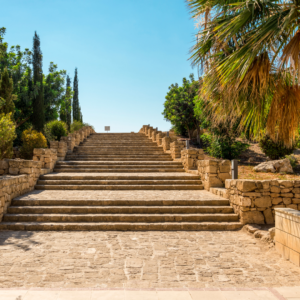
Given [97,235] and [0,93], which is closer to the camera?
[97,235]

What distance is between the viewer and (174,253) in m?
4.61

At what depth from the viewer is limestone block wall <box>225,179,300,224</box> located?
6156 mm

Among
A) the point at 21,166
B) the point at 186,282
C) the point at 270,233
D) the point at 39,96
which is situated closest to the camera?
the point at 186,282

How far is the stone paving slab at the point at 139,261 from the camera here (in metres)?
3.59

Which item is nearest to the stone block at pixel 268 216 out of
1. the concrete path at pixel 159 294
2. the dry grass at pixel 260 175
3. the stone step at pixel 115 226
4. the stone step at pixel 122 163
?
the stone step at pixel 115 226

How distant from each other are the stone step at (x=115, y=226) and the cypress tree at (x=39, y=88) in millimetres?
16302

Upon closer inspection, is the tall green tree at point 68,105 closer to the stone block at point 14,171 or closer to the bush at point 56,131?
the bush at point 56,131

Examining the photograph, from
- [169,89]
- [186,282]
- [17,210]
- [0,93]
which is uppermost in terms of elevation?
[169,89]

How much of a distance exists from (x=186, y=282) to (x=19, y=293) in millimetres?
2344

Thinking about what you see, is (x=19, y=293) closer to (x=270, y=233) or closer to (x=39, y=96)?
(x=270, y=233)

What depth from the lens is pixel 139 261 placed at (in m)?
4.27

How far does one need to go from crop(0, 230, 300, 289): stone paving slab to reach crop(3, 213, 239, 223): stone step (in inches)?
25.8

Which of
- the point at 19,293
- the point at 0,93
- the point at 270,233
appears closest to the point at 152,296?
the point at 19,293

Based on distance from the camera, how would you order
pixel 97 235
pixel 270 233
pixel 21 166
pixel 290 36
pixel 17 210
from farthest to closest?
pixel 21 166 → pixel 17 210 → pixel 97 235 → pixel 270 233 → pixel 290 36
